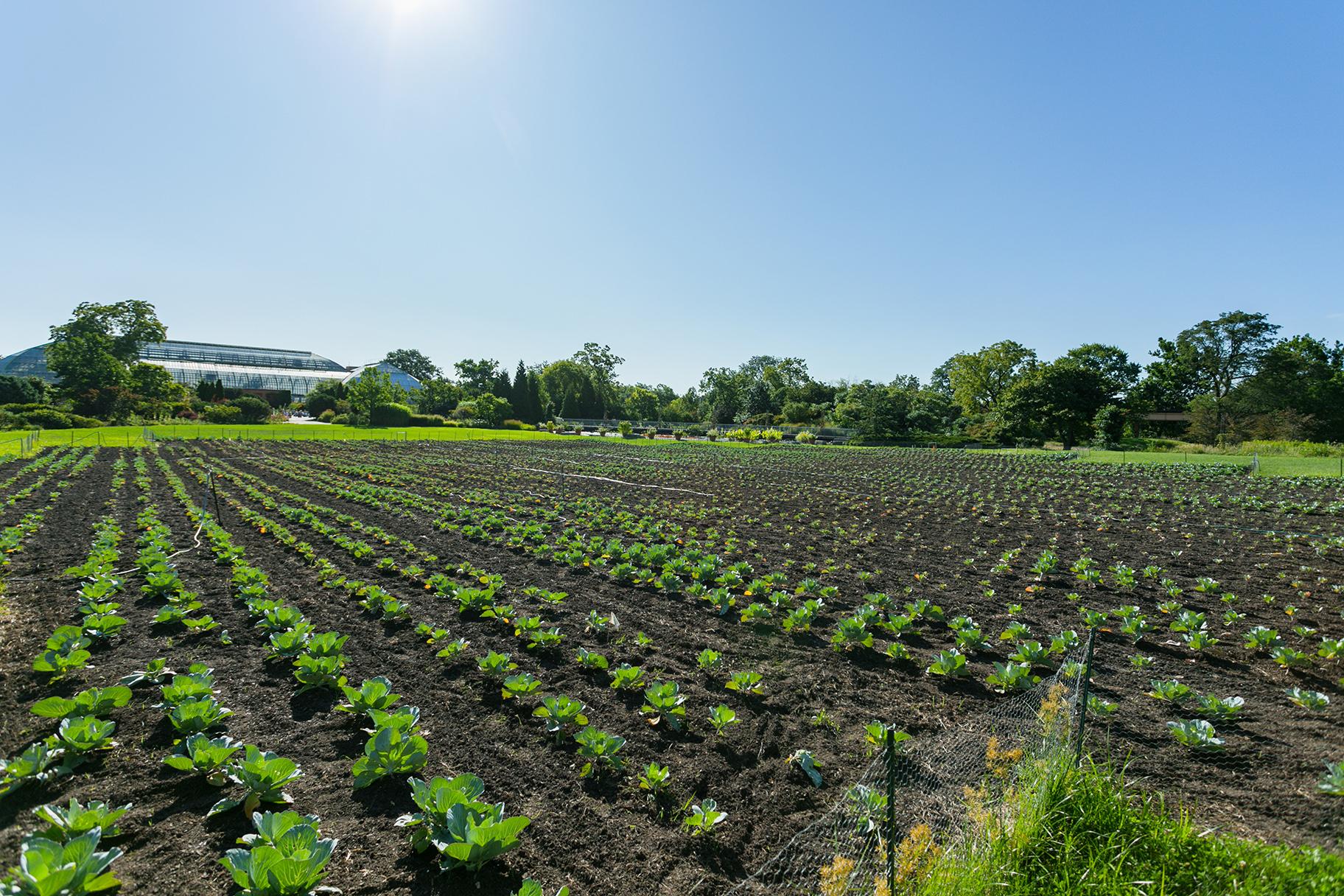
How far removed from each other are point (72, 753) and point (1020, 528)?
1682 cm

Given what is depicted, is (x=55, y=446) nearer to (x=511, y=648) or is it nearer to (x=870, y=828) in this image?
(x=511, y=648)

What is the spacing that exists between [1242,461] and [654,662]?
4351 cm

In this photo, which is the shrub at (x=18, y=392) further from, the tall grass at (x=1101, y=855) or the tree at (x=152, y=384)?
the tall grass at (x=1101, y=855)

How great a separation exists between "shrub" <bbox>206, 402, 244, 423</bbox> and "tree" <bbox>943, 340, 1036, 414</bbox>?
293ft

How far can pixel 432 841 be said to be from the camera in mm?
3293

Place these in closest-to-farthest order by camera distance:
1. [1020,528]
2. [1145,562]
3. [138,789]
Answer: [138,789], [1145,562], [1020,528]

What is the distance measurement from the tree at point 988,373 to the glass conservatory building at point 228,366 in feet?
342

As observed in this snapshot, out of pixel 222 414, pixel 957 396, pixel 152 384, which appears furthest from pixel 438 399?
pixel 957 396

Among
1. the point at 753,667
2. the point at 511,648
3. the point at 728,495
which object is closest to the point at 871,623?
the point at 753,667

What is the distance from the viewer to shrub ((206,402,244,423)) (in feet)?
191

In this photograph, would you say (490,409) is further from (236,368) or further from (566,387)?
(236,368)

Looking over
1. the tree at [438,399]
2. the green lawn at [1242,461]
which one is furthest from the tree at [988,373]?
the tree at [438,399]

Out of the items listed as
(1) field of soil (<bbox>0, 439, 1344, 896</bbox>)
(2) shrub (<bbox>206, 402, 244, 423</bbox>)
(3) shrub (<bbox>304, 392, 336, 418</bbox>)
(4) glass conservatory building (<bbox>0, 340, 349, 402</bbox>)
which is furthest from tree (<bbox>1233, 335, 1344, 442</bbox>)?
(4) glass conservatory building (<bbox>0, 340, 349, 402</bbox>)

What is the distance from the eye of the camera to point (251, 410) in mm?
62812
